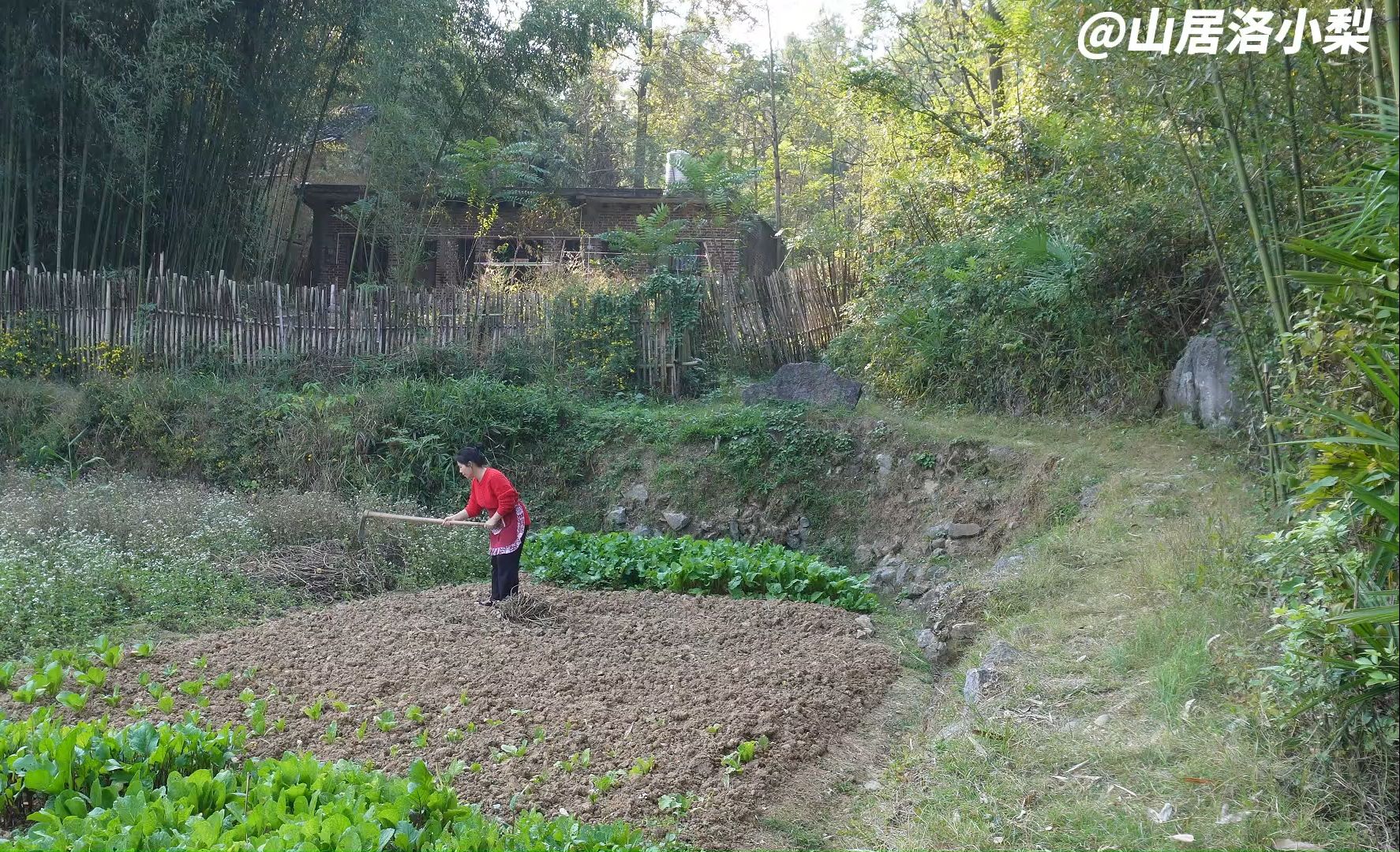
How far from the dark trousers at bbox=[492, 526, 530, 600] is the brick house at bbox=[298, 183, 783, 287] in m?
11.0

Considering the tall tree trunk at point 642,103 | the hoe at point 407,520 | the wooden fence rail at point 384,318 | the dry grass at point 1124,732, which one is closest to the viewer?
the dry grass at point 1124,732

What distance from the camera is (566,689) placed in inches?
202

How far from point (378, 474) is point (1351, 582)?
8989 mm

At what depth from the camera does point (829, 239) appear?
619 inches

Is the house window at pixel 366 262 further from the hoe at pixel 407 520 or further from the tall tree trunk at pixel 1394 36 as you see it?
the tall tree trunk at pixel 1394 36

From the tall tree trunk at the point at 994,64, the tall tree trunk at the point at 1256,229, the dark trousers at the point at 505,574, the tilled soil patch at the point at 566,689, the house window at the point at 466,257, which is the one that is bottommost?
the tilled soil patch at the point at 566,689

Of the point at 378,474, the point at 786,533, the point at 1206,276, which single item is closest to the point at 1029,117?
the point at 1206,276

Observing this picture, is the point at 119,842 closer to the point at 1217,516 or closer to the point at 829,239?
the point at 1217,516

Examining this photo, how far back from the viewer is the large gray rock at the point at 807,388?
1089 cm

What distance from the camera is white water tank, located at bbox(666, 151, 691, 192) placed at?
699 inches

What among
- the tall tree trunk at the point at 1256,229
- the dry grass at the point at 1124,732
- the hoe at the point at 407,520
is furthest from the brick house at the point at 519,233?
the tall tree trunk at the point at 1256,229

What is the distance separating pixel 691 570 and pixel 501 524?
163cm

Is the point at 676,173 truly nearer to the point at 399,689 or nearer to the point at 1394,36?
the point at 399,689

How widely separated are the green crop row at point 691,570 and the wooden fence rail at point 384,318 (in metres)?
4.52
